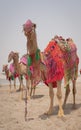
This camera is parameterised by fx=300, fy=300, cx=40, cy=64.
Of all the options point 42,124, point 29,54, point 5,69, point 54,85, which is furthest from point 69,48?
point 5,69

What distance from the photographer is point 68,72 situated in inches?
326

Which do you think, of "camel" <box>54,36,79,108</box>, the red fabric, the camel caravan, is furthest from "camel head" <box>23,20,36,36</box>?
"camel" <box>54,36,79,108</box>

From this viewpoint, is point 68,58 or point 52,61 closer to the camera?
point 52,61

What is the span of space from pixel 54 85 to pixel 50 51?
3.12ft

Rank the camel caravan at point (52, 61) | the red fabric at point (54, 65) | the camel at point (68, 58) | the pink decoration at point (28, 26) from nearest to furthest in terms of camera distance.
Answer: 1. the pink decoration at point (28, 26)
2. the camel caravan at point (52, 61)
3. the red fabric at point (54, 65)
4. the camel at point (68, 58)

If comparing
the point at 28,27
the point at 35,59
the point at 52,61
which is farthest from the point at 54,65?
the point at 28,27

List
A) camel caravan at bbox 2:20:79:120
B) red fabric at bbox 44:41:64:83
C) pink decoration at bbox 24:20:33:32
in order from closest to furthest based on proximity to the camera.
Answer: pink decoration at bbox 24:20:33:32
camel caravan at bbox 2:20:79:120
red fabric at bbox 44:41:64:83

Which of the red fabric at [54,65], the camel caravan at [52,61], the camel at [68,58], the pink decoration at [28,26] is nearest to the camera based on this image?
the pink decoration at [28,26]

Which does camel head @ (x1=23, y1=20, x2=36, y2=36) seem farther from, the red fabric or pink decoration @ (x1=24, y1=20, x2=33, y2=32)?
the red fabric

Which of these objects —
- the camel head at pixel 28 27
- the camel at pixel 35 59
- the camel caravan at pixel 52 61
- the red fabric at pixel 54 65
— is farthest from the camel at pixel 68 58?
the camel head at pixel 28 27

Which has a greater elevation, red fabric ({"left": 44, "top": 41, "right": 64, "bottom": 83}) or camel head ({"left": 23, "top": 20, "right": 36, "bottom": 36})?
camel head ({"left": 23, "top": 20, "right": 36, "bottom": 36})

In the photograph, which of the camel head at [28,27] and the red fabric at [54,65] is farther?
the red fabric at [54,65]

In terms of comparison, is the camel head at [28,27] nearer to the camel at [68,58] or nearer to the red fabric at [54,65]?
the red fabric at [54,65]

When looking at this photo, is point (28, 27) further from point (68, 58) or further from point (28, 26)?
point (68, 58)
